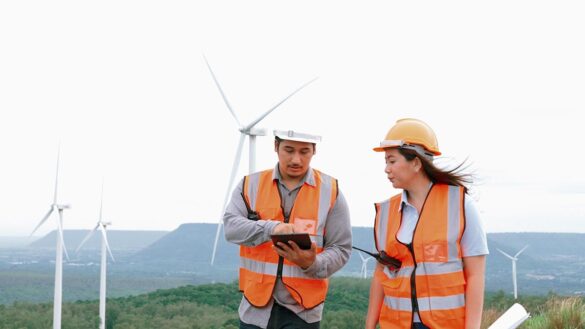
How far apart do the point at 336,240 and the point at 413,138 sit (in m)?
1.18

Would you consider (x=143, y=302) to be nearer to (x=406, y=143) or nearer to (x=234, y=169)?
(x=234, y=169)

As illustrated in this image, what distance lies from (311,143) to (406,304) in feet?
5.08

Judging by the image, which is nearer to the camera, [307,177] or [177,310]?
[307,177]

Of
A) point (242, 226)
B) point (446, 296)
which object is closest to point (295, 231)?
point (242, 226)

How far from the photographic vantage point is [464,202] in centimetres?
582

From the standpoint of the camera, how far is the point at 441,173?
5.96 m

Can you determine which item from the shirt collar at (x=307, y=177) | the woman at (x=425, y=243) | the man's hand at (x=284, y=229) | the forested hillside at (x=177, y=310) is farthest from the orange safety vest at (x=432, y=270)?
the forested hillside at (x=177, y=310)

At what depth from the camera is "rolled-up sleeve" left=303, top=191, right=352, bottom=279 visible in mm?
6242

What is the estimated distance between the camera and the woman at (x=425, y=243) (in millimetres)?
5695

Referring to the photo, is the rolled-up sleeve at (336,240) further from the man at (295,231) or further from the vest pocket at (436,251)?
the vest pocket at (436,251)

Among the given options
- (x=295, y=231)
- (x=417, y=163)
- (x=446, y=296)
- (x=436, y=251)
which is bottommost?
(x=446, y=296)

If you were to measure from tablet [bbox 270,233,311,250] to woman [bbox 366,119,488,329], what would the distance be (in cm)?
61

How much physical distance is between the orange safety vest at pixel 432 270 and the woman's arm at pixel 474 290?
48 millimetres

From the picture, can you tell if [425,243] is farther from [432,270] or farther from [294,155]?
[294,155]
